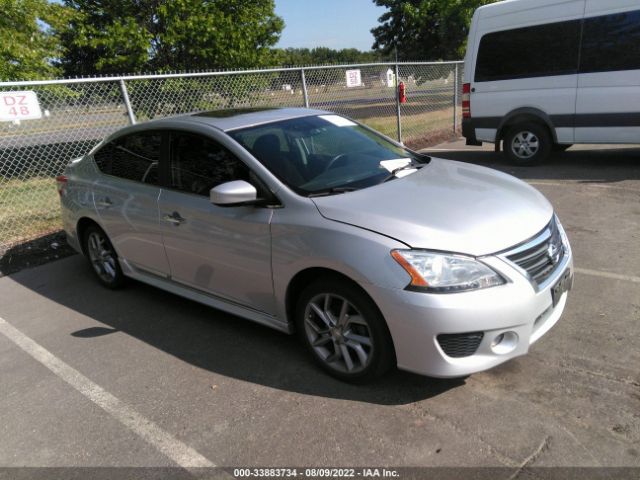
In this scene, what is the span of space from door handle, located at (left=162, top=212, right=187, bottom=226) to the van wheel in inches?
256

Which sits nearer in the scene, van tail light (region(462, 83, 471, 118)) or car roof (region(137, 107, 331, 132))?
car roof (region(137, 107, 331, 132))

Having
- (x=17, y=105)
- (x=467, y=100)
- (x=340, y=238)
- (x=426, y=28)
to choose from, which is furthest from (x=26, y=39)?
(x=426, y=28)

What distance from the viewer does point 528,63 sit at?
26.1ft

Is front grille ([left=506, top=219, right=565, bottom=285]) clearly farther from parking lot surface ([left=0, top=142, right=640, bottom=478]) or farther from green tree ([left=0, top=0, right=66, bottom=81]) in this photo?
green tree ([left=0, top=0, right=66, bottom=81])

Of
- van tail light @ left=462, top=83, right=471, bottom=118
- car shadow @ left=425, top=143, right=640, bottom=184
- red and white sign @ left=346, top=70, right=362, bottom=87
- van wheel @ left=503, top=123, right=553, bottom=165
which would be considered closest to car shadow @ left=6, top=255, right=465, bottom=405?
car shadow @ left=425, top=143, right=640, bottom=184

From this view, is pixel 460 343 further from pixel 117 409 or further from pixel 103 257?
pixel 103 257

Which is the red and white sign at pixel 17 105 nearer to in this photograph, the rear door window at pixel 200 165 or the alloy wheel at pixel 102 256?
the alloy wheel at pixel 102 256

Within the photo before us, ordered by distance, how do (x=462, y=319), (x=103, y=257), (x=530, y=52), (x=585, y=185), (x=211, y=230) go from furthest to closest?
(x=530, y=52) → (x=585, y=185) → (x=103, y=257) → (x=211, y=230) → (x=462, y=319)

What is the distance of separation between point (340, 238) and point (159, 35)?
40.7 ft

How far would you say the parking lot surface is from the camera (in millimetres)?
2525

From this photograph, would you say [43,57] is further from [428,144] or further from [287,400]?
[287,400]

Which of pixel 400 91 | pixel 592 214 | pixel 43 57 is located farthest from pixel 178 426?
pixel 43 57

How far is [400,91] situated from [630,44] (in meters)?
4.56

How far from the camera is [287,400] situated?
299 cm
